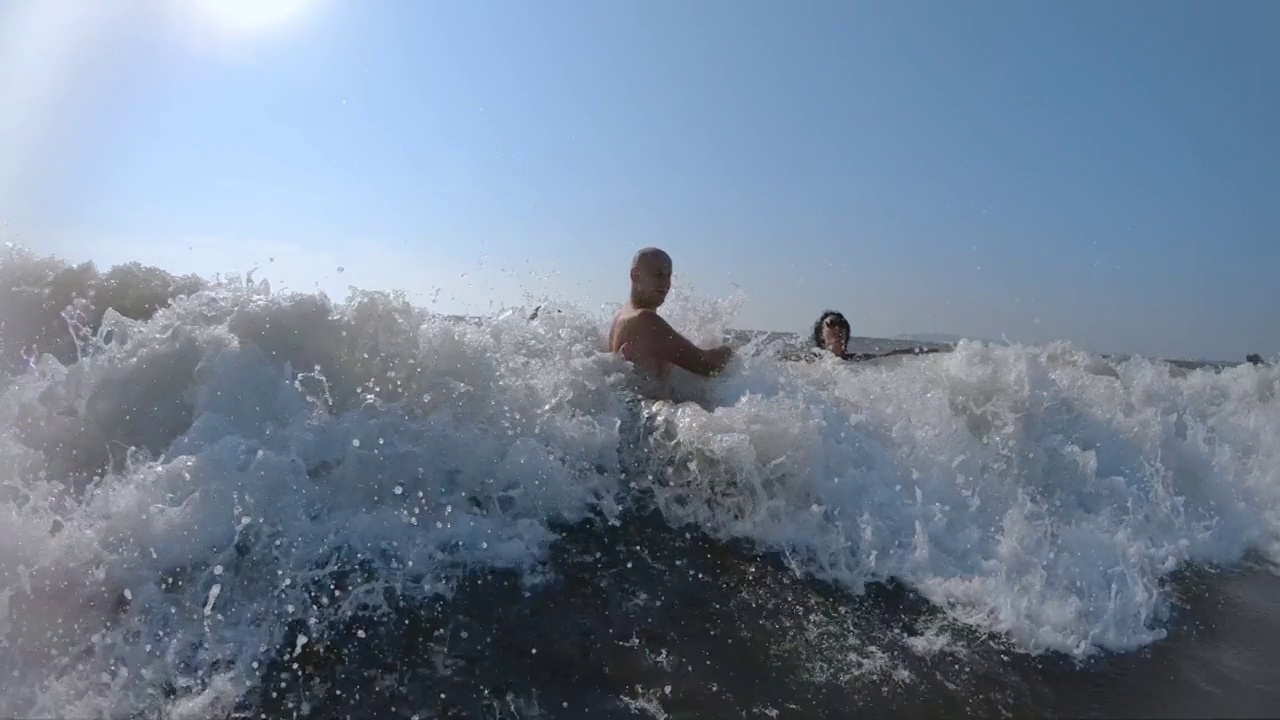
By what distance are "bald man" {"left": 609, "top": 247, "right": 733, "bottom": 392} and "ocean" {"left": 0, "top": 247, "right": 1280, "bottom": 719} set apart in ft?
0.98

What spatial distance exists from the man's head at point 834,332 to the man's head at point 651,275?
9.79ft

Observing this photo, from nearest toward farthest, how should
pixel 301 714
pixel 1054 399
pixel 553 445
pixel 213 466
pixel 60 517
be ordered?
pixel 301 714
pixel 60 517
pixel 213 466
pixel 553 445
pixel 1054 399

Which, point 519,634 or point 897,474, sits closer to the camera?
point 519,634

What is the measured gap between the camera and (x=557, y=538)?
3820 mm

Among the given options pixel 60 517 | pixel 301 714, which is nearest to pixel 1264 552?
pixel 301 714

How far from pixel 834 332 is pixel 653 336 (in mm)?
3421

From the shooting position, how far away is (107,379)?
4.11 meters

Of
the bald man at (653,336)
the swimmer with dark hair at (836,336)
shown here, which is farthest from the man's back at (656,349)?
the swimmer with dark hair at (836,336)

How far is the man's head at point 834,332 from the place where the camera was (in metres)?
8.05

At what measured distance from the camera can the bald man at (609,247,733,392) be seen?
542cm

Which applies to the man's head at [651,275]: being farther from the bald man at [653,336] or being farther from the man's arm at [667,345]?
the man's arm at [667,345]

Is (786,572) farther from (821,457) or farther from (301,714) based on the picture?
(301,714)

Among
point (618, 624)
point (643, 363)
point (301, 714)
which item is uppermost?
point (643, 363)

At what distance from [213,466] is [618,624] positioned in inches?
82.4
